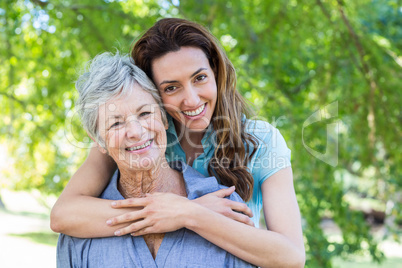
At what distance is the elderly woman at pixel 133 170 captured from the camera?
1768mm

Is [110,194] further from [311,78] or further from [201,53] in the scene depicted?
[311,78]

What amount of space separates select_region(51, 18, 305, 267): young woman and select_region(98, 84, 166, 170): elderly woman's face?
0.66 ft

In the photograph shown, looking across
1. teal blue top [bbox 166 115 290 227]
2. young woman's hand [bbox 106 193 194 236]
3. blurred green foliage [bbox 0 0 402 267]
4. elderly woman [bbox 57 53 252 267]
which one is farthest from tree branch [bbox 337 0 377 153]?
young woman's hand [bbox 106 193 194 236]

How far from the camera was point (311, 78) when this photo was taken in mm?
4043

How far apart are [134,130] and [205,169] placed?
Answer: 51 centimetres

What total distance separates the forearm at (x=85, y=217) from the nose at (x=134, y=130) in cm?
30

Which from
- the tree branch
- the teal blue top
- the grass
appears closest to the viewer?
the teal blue top

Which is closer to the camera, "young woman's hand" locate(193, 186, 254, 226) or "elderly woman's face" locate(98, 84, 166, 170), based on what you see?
"young woman's hand" locate(193, 186, 254, 226)

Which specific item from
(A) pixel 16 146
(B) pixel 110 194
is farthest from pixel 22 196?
(B) pixel 110 194

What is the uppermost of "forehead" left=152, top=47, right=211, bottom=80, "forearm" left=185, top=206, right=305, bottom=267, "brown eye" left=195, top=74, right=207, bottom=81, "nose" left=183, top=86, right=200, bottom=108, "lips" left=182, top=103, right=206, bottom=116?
"forehead" left=152, top=47, right=211, bottom=80

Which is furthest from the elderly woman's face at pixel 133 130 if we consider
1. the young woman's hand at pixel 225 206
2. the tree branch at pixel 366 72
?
the tree branch at pixel 366 72

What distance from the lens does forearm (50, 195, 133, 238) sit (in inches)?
70.6

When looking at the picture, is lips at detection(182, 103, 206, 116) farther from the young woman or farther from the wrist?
the wrist

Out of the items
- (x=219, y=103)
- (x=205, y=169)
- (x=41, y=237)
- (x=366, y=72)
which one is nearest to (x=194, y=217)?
(x=205, y=169)
